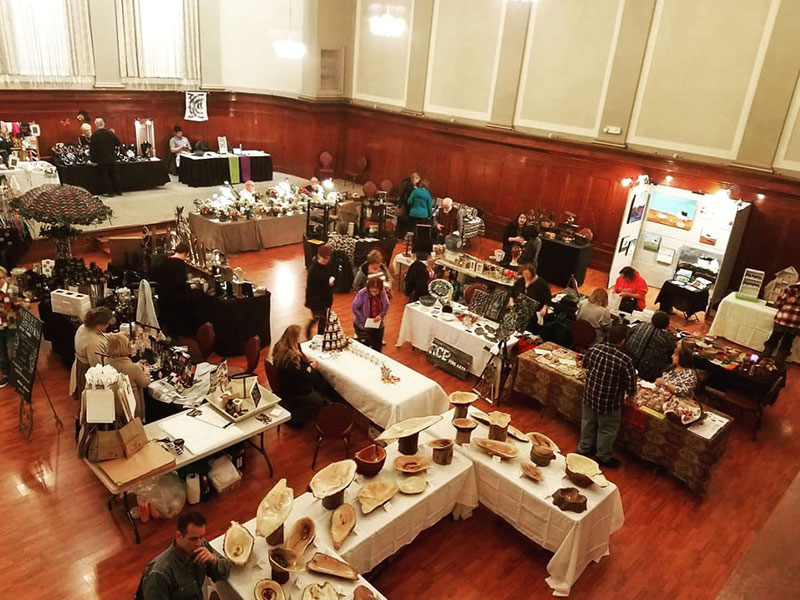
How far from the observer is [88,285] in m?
7.37

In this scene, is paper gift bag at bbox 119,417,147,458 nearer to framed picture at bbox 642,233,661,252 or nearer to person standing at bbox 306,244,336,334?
person standing at bbox 306,244,336,334

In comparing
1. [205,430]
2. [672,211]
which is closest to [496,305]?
[205,430]

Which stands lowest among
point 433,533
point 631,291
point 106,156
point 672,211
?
point 433,533

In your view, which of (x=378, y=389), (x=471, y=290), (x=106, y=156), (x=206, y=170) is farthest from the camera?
(x=206, y=170)

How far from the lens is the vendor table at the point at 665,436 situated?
19.0 ft

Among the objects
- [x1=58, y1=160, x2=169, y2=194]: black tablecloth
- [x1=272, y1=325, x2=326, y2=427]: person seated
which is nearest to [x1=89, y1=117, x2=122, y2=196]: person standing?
[x1=58, y1=160, x2=169, y2=194]: black tablecloth

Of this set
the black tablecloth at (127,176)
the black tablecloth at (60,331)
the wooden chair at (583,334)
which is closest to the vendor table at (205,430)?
the black tablecloth at (60,331)

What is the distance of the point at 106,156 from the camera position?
13070 mm

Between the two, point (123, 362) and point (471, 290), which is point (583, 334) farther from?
point (123, 362)

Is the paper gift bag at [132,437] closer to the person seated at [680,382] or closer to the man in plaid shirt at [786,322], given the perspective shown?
the person seated at [680,382]

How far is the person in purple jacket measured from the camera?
705 cm

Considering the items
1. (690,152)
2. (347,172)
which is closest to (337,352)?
(690,152)

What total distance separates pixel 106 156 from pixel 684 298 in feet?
39.8

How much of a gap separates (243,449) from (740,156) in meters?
9.58
